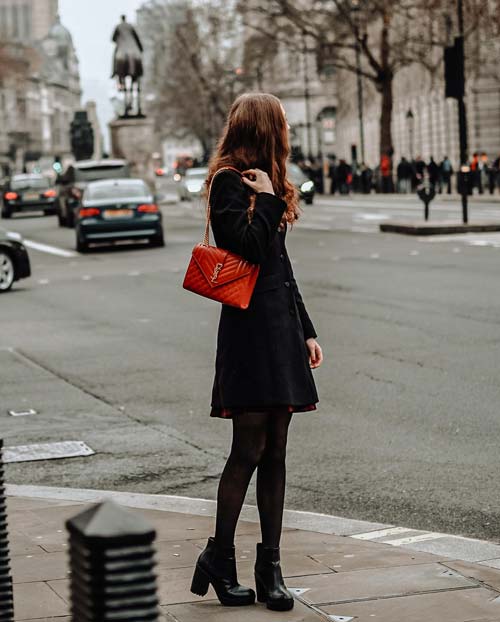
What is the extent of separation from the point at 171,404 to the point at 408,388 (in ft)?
5.49

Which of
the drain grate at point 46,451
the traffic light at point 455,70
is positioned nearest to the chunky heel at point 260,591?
the drain grate at point 46,451

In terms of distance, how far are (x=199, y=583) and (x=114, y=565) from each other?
8.79ft

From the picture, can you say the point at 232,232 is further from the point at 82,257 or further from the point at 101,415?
the point at 82,257

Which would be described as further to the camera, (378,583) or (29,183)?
(29,183)

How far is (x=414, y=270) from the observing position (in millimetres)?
21047

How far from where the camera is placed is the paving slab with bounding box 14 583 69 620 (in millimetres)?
4789

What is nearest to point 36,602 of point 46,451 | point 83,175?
point 46,451

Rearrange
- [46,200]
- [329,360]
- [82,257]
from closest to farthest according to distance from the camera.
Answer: [329,360] → [82,257] → [46,200]

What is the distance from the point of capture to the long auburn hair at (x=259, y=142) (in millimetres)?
4918

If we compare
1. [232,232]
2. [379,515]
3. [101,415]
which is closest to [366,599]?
[232,232]

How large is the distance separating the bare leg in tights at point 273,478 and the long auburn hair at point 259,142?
0.70 m

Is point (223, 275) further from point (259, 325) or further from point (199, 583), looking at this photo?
point (199, 583)

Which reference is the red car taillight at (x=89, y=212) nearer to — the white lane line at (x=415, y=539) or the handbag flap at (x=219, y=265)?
the white lane line at (x=415, y=539)

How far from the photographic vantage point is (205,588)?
16.6 feet
